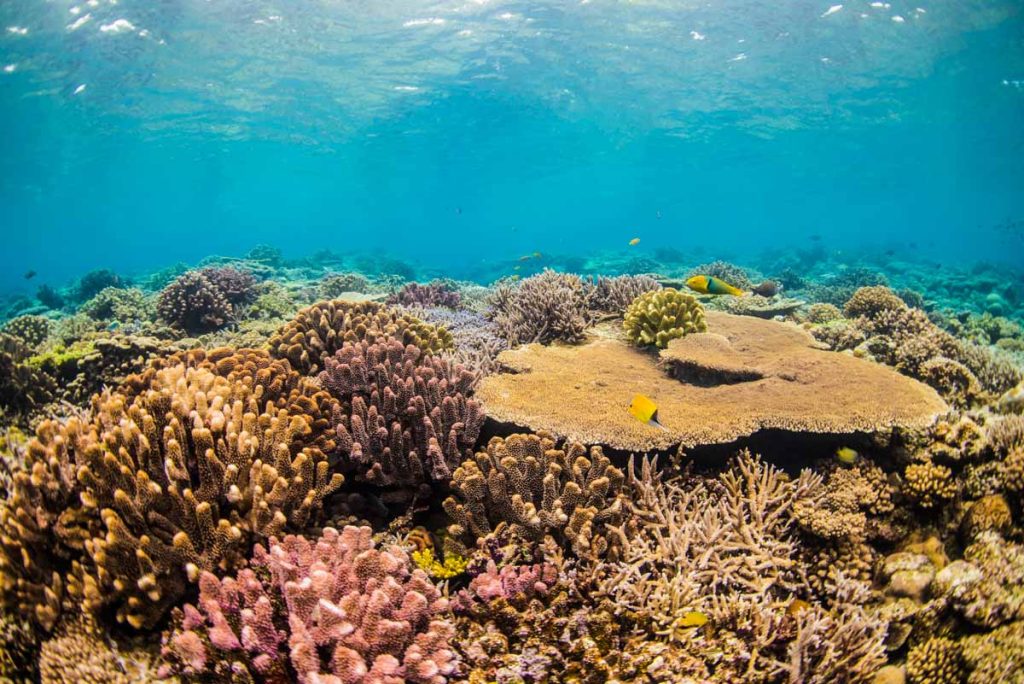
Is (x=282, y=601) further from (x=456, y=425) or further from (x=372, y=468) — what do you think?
(x=456, y=425)

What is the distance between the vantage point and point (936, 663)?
2.95m

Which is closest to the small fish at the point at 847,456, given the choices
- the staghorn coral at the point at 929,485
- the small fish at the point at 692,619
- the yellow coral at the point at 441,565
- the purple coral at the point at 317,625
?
the staghorn coral at the point at 929,485

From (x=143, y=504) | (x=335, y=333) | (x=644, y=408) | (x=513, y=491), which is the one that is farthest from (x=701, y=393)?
(x=143, y=504)

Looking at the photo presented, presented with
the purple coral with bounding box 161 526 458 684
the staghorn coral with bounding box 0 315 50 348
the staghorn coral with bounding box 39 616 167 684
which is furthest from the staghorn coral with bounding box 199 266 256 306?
the purple coral with bounding box 161 526 458 684

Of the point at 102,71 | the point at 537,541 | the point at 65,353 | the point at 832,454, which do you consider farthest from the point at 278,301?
the point at 102,71

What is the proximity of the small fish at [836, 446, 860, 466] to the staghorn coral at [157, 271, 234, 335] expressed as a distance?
1125 cm

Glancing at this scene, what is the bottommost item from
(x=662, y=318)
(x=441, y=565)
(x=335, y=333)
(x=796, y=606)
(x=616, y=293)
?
(x=796, y=606)

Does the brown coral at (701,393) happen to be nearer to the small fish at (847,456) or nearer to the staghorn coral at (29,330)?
the small fish at (847,456)

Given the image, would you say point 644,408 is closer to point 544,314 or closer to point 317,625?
point 317,625

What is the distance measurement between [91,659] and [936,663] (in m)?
4.84

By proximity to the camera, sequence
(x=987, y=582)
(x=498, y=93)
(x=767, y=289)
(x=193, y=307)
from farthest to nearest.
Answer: (x=498, y=93) < (x=767, y=289) < (x=193, y=307) < (x=987, y=582)

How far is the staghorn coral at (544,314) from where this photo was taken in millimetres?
7500

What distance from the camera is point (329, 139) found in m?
48.3

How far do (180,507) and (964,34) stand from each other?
140ft
